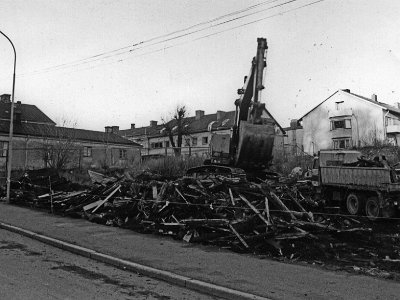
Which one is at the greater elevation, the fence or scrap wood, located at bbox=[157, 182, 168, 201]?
the fence

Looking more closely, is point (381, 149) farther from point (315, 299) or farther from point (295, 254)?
point (315, 299)

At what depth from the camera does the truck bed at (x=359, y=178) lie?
14.1m

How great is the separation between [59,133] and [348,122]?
35018 mm

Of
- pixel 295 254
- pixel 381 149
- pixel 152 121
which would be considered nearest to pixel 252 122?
pixel 295 254

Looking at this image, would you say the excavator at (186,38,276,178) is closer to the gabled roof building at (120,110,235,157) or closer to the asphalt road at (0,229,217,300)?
the asphalt road at (0,229,217,300)

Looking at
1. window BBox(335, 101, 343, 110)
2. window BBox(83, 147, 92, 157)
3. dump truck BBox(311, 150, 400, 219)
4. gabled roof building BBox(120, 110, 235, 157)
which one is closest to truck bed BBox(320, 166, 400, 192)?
dump truck BBox(311, 150, 400, 219)

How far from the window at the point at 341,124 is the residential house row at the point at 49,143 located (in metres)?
25.7

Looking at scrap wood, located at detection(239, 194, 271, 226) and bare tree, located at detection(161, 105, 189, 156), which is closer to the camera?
scrap wood, located at detection(239, 194, 271, 226)

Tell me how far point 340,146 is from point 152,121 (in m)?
42.2

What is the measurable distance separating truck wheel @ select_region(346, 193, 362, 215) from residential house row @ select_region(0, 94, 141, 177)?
79.3 feet

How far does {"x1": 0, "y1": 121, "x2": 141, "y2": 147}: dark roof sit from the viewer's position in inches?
1833

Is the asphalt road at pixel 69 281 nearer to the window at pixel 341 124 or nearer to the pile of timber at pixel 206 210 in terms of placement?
the pile of timber at pixel 206 210

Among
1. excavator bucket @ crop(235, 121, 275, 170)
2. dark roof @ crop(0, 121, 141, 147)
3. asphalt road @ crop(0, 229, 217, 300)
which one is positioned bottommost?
asphalt road @ crop(0, 229, 217, 300)

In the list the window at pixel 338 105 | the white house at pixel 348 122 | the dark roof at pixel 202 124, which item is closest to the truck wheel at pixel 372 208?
the white house at pixel 348 122
